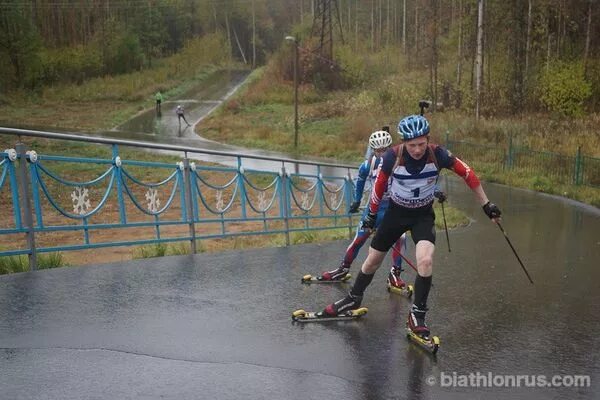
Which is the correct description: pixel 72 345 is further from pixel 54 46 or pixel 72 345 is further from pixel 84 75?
pixel 54 46

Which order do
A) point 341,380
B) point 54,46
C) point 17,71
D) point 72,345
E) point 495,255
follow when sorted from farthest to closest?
point 54,46 → point 17,71 → point 495,255 → point 72,345 → point 341,380

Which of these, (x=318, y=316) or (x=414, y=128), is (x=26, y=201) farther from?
(x=414, y=128)

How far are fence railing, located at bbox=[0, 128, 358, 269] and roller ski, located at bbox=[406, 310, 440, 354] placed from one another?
389 cm

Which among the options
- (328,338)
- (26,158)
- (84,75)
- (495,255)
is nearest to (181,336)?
(328,338)

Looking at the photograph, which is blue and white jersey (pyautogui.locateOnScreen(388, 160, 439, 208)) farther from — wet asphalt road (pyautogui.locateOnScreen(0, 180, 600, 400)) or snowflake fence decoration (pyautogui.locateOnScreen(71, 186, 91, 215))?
snowflake fence decoration (pyautogui.locateOnScreen(71, 186, 91, 215))

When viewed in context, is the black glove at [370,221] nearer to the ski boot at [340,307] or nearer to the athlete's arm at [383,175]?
the athlete's arm at [383,175]

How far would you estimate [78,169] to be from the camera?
67.5ft

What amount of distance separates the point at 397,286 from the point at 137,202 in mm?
3698

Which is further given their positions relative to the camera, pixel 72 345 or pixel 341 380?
pixel 72 345

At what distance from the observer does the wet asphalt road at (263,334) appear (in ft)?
13.2

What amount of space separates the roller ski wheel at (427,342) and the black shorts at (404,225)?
31.0 inches

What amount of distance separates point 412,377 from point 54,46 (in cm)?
7015

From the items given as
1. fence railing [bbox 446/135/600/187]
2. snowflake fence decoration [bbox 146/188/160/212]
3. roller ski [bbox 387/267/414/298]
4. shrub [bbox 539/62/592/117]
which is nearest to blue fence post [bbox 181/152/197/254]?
snowflake fence decoration [bbox 146/188/160/212]

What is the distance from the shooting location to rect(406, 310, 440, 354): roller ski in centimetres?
466
